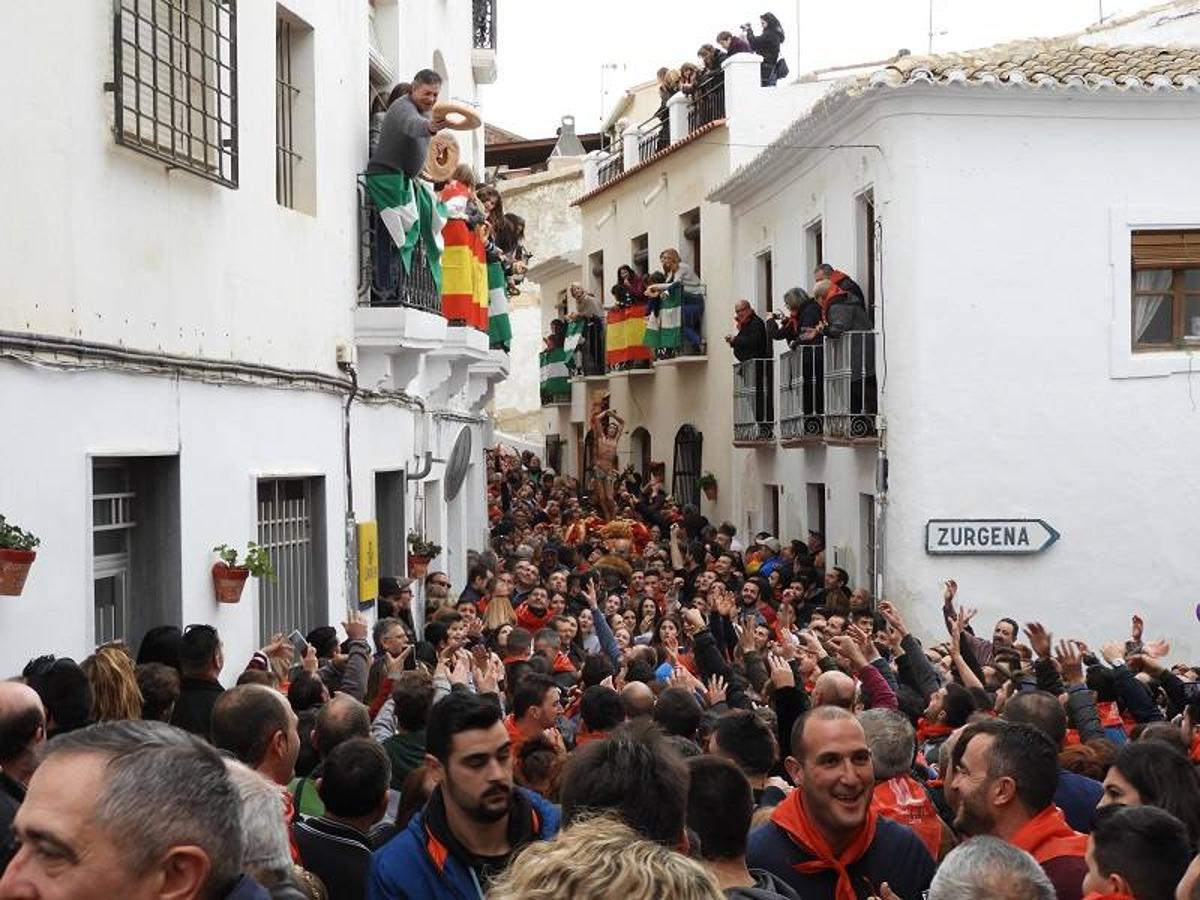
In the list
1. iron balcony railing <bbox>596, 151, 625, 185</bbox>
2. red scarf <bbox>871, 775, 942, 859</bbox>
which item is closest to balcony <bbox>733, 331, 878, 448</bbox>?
iron balcony railing <bbox>596, 151, 625, 185</bbox>

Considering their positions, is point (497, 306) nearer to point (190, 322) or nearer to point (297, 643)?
point (297, 643)

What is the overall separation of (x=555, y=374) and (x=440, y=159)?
67.7 feet

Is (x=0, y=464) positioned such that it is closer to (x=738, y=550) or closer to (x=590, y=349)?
(x=738, y=550)

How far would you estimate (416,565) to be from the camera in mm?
17344

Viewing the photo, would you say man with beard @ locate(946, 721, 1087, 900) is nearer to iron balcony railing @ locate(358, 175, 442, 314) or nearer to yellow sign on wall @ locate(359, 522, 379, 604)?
yellow sign on wall @ locate(359, 522, 379, 604)

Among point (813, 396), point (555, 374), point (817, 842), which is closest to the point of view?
point (817, 842)

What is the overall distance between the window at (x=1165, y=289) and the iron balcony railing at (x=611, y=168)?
17109 millimetres

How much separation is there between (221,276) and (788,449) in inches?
540

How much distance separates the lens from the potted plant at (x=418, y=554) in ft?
56.5

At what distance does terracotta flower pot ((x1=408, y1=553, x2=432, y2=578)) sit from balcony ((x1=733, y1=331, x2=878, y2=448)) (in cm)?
460

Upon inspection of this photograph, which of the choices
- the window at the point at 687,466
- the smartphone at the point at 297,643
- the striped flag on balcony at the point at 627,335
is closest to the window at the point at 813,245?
the window at the point at 687,466

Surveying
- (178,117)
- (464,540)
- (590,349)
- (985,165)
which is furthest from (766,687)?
(590,349)

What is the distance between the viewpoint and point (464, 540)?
23.0 metres

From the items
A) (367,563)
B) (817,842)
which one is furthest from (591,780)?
(367,563)
